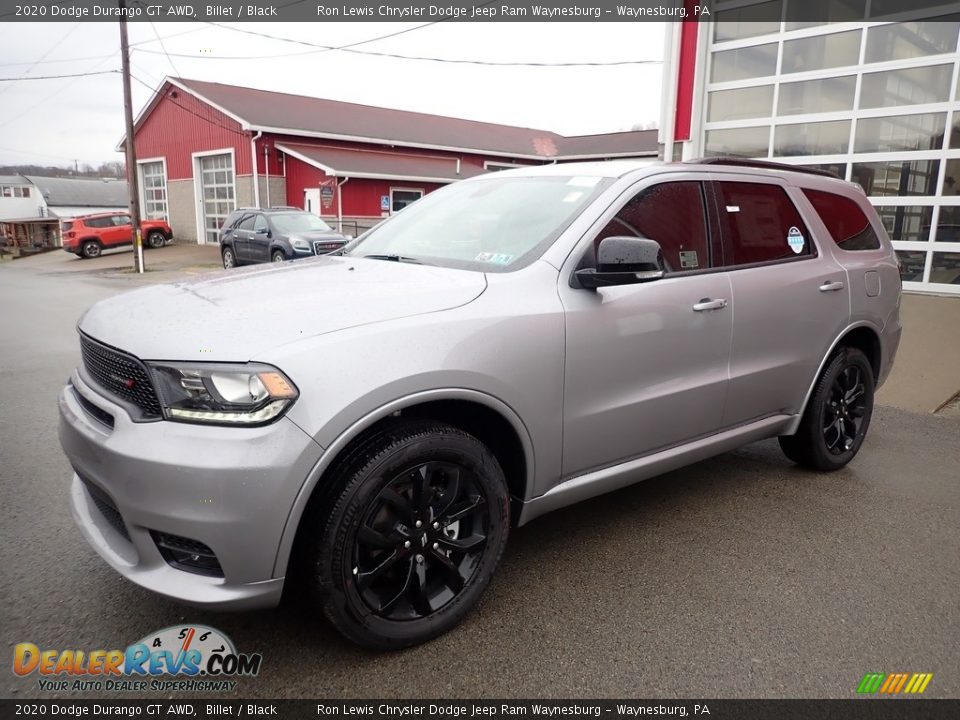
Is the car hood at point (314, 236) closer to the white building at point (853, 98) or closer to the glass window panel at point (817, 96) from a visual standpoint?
the white building at point (853, 98)

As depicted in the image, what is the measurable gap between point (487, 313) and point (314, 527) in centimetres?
97

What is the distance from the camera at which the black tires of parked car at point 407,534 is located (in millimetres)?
2242

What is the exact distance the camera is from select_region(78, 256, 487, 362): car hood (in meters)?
2.21

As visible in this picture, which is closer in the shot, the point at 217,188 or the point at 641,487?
the point at 641,487

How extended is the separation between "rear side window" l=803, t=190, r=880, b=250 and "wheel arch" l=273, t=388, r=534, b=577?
8.53ft

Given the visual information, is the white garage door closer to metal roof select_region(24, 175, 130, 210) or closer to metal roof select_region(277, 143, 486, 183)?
metal roof select_region(277, 143, 486, 183)

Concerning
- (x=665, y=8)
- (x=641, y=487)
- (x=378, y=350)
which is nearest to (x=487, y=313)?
(x=378, y=350)

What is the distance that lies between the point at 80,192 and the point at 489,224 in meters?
83.4

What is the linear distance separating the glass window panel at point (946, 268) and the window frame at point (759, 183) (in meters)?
7.87

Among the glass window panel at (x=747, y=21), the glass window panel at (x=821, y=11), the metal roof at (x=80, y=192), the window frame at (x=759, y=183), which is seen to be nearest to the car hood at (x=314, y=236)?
the glass window panel at (x=747, y=21)

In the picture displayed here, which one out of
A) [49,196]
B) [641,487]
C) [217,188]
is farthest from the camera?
[49,196]

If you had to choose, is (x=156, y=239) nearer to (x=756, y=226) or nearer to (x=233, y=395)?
(x=756, y=226)

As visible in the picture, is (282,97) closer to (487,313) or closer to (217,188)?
(217,188)

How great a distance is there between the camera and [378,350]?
2.29 m
